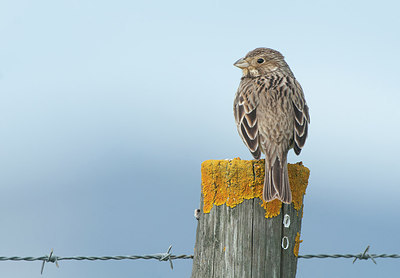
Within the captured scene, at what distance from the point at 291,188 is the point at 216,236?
777 mm

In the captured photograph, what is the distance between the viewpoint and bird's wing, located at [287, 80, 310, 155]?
5.14 meters

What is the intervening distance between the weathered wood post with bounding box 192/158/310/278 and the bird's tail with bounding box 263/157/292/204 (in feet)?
0.22

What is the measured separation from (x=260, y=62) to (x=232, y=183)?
3.33 metres

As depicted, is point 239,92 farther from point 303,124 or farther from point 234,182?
Answer: point 234,182

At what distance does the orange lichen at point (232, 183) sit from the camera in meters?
3.55

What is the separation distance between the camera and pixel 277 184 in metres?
3.53

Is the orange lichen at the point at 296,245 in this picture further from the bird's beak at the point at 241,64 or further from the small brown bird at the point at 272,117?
the bird's beak at the point at 241,64

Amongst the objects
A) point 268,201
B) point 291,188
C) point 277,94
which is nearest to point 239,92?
point 277,94

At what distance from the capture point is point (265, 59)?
6598 millimetres

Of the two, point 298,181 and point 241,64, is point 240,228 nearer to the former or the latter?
point 298,181

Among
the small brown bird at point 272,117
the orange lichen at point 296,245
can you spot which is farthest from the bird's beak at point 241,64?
the orange lichen at point 296,245

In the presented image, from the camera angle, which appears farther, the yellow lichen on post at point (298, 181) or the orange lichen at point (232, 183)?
the yellow lichen on post at point (298, 181)

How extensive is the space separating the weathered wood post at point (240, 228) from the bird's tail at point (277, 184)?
0.07m

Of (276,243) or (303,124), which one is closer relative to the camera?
(276,243)
